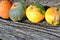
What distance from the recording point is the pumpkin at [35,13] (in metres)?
1.37

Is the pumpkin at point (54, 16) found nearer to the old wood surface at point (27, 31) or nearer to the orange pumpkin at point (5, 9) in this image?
the old wood surface at point (27, 31)

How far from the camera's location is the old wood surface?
1.18 meters

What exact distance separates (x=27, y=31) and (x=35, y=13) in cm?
17

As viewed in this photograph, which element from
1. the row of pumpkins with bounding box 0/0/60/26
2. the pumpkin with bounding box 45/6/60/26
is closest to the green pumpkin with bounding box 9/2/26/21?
the row of pumpkins with bounding box 0/0/60/26

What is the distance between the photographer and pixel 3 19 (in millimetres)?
1571

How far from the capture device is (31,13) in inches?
54.4

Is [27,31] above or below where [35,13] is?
below

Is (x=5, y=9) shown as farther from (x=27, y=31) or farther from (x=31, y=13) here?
(x=27, y=31)

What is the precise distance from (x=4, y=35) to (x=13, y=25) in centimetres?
12

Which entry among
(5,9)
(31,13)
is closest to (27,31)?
(31,13)

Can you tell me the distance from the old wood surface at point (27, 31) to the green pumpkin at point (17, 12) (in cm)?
4

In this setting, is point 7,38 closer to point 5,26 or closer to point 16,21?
Answer: point 5,26

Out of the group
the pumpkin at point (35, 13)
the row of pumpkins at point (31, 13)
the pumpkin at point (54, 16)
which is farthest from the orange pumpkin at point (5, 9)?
the pumpkin at point (54, 16)

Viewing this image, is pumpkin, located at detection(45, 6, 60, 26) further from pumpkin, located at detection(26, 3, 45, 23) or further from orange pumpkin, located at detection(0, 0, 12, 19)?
orange pumpkin, located at detection(0, 0, 12, 19)
